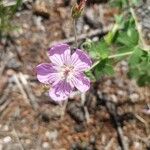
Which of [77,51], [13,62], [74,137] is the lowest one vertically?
[74,137]

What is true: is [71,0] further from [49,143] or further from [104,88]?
[49,143]

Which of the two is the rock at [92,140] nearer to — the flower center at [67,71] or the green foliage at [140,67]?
the green foliage at [140,67]

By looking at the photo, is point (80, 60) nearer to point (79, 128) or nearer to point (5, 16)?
point (79, 128)

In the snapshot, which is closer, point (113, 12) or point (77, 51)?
point (77, 51)

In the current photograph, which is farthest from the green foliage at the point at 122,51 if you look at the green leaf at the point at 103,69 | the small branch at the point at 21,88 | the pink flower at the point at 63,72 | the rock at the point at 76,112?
the small branch at the point at 21,88

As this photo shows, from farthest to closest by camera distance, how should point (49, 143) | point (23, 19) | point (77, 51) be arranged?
point (23, 19)
point (49, 143)
point (77, 51)

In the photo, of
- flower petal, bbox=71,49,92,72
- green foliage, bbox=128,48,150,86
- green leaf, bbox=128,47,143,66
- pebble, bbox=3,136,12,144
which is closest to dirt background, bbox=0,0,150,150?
pebble, bbox=3,136,12,144

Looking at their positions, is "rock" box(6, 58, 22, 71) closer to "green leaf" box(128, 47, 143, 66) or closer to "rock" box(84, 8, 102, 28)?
"rock" box(84, 8, 102, 28)

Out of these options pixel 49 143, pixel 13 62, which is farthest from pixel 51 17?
pixel 49 143
